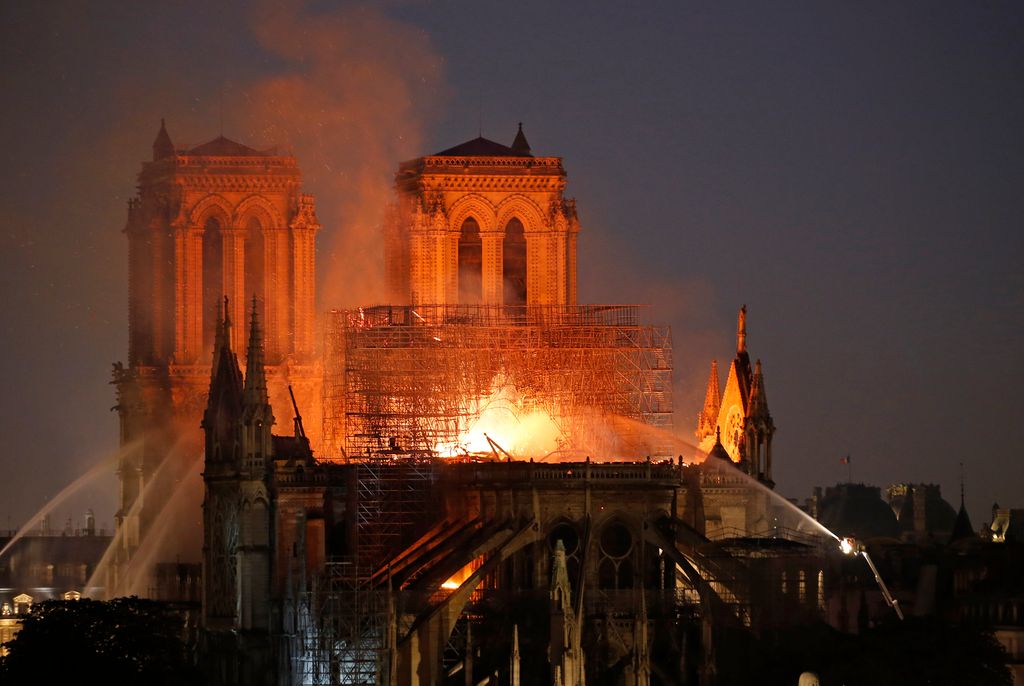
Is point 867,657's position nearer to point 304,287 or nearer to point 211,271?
point 304,287

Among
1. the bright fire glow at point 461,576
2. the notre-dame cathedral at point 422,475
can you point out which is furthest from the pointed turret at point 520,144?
the bright fire glow at point 461,576

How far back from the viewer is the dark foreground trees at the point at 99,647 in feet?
335

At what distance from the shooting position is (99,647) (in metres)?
105

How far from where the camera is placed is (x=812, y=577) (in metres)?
109

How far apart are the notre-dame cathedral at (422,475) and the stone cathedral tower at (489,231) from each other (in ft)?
0.34

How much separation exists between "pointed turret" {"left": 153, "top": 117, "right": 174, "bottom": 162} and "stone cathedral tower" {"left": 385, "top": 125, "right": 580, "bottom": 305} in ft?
38.2

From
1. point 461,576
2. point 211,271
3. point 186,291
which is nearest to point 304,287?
point 211,271

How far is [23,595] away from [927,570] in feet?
141

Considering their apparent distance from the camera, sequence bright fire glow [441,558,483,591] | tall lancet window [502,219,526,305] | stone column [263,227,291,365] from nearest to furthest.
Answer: bright fire glow [441,558,483,591]
tall lancet window [502,219,526,305]
stone column [263,227,291,365]

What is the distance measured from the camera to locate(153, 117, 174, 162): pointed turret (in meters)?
131

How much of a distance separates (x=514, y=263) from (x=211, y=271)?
14161mm

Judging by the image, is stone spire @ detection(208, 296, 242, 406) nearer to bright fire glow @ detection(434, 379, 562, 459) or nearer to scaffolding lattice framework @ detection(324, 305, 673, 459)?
scaffolding lattice framework @ detection(324, 305, 673, 459)

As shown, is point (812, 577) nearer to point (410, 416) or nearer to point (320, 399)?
point (410, 416)

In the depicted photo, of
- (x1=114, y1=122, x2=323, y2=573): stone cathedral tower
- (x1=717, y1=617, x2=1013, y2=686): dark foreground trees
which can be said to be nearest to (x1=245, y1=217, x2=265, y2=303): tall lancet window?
(x1=114, y1=122, x2=323, y2=573): stone cathedral tower
